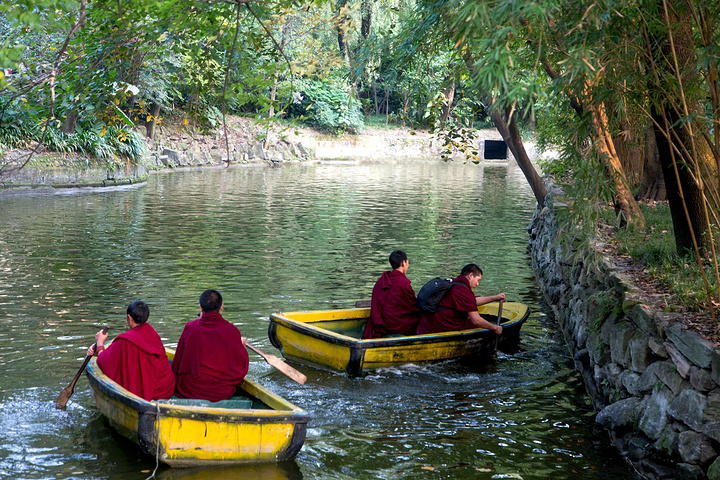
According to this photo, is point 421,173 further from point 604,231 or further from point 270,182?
point 604,231

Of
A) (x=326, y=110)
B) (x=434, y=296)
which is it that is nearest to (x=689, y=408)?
(x=434, y=296)

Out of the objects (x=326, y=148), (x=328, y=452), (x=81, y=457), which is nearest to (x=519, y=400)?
(x=328, y=452)

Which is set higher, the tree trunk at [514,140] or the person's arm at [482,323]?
the tree trunk at [514,140]

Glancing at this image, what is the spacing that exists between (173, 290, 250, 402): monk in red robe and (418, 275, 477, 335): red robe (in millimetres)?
2968

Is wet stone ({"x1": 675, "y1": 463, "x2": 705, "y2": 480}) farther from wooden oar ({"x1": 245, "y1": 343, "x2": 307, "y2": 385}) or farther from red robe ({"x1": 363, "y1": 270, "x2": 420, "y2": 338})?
red robe ({"x1": 363, "y1": 270, "x2": 420, "y2": 338})

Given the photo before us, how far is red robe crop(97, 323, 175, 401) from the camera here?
598cm

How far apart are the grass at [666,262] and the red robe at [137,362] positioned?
4417 mm

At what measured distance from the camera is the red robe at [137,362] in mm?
5977

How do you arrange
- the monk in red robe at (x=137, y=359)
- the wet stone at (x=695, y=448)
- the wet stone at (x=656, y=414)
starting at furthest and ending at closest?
the monk in red robe at (x=137, y=359) < the wet stone at (x=656, y=414) < the wet stone at (x=695, y=448)

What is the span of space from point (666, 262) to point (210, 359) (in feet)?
16.0

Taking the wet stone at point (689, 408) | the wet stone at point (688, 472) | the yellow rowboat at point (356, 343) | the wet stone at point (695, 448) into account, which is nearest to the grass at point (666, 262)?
the wet stone at point (689, 408)

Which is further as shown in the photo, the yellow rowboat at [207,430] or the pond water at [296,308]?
the pond water at [296,308]

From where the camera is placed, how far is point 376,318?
28.4 feet

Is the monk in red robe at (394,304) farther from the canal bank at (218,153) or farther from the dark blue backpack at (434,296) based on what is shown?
the canal bank at (218,153)
